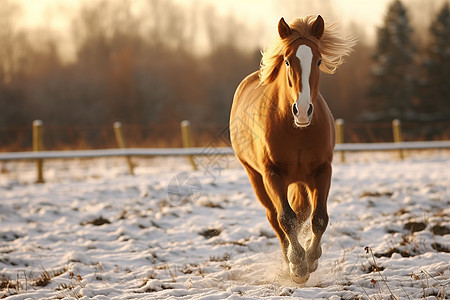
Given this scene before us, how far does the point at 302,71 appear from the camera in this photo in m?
3.19

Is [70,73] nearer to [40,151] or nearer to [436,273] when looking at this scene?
[40,151]

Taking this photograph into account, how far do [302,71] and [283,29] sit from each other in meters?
0.49

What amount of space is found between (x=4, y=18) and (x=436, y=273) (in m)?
33.3

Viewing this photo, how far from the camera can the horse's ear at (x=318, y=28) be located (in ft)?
11.4

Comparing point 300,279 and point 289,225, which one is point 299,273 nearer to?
point 300,279

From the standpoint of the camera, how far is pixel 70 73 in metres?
28.3

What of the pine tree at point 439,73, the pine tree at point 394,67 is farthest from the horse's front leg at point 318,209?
the pine tree at point 439,73

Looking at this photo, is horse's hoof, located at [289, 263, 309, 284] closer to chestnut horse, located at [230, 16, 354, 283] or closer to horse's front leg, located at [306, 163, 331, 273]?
chestnut horse, located at [230, 16, 354, 283]

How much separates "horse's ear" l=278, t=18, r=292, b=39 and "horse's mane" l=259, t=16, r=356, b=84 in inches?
1.3

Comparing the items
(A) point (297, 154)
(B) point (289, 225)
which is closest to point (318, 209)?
(B) point (289, 225)

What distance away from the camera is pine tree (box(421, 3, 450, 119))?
76.3ft

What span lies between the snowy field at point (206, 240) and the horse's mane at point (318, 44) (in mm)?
1721

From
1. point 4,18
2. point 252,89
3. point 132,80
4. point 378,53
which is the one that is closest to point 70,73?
point 132,80

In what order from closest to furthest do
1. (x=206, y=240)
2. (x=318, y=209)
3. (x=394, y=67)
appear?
1. (x=318, y=209)
2. (x=206, y=240)
3. (x=394, y=67)
